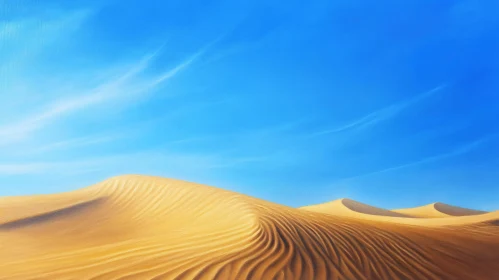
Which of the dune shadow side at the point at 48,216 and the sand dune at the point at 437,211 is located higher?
the sand dune at the point at 437,211

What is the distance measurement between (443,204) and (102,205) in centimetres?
3087

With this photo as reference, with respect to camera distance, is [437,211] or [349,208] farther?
[437,211]

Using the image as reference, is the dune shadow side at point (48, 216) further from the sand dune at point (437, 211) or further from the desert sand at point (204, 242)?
the sand dune at point (437, 211)

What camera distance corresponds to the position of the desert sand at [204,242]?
6395mm

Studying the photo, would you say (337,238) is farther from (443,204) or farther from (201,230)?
(443,204)

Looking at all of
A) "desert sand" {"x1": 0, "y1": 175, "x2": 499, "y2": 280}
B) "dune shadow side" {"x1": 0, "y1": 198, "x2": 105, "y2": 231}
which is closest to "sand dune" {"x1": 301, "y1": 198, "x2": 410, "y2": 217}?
"desert sand" {"x1": 0, "y1": 175, "x2": 499, "y2": 280}

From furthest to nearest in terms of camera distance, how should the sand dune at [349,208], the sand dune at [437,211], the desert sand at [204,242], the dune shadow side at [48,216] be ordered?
the sand dune at [437,211], the sand dune at [349,208], the dune shadow side at [48,216], the desert sand at [204,242]

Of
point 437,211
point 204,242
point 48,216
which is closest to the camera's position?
point 204,242

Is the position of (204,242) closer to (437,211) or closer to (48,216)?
(48,216)

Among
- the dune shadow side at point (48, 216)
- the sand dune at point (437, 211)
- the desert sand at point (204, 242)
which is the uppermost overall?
the sand dune at point (437, 211)

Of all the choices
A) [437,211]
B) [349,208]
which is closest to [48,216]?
[349,208]

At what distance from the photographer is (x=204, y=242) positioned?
757 cm

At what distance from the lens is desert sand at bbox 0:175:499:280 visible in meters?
6.39

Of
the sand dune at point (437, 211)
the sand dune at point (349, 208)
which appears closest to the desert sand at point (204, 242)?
the sand dune at point (349, 208)
